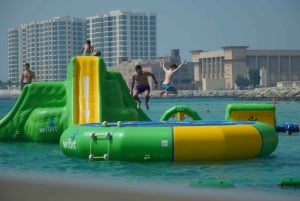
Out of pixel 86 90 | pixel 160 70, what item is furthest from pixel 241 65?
pixel 86 90

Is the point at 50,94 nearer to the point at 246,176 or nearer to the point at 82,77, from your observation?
the point at 82,77

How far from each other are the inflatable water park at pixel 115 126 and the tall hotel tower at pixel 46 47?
272ft

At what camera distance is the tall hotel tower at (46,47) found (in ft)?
319

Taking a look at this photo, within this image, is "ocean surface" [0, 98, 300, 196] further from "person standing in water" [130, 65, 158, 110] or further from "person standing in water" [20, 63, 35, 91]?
"person standing in water" [20, 63, 35, 91]

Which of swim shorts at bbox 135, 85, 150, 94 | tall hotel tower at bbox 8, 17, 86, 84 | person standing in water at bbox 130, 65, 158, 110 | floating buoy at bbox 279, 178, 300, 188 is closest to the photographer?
floating buoy at bbox 279, 178, 300, 188

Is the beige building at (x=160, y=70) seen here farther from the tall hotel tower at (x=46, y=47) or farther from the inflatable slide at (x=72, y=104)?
the inflatable slide at (x=72, y=104)

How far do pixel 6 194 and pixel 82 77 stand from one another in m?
6.10

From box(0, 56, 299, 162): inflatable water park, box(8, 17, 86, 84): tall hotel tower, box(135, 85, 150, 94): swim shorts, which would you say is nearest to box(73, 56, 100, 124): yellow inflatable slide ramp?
box(0, 56, 299, 162): inflatable water park

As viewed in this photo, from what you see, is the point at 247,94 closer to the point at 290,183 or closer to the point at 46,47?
the point at 46,47

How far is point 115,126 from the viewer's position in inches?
345

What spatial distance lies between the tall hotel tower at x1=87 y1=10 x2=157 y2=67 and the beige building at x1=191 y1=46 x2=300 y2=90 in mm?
13383

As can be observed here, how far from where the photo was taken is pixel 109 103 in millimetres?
10969

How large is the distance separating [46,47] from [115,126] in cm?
9275

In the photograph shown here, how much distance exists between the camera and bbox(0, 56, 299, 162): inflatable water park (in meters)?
8.34
